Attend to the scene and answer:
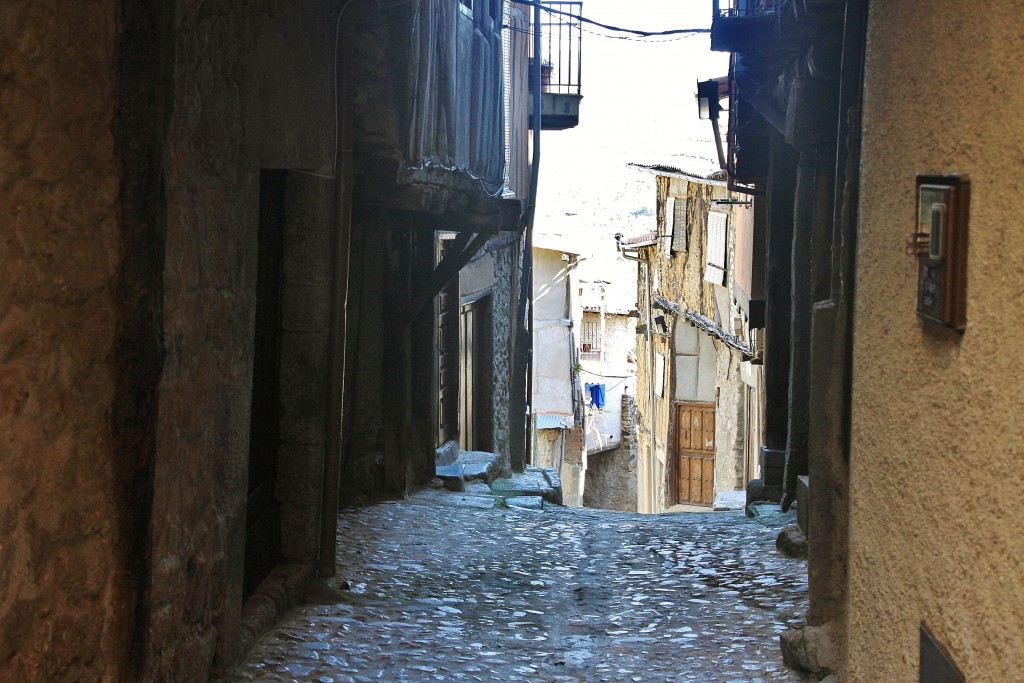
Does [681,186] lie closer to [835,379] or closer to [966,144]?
[835,379]

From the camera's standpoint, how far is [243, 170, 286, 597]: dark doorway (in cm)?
538

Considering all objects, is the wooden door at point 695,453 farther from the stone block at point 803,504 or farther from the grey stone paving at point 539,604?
the stone block at point 803,504

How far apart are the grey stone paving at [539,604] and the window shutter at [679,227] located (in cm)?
1116

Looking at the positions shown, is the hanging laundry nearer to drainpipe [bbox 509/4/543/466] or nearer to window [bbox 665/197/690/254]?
window [bbox 665/197/690/254]

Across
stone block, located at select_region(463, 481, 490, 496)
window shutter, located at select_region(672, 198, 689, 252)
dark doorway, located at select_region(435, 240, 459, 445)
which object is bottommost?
stone block, located at select_region(463, 481, 490, 496)

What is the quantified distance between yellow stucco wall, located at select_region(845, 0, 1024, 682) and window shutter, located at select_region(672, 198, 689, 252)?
1620cm

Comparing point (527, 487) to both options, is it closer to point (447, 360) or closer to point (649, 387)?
point (447, 360)

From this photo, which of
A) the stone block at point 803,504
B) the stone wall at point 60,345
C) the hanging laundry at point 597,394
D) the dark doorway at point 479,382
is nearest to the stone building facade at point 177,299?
the stone wall at point 60,345

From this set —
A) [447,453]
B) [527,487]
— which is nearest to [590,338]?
[527,487]

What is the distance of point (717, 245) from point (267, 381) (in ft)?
35.0

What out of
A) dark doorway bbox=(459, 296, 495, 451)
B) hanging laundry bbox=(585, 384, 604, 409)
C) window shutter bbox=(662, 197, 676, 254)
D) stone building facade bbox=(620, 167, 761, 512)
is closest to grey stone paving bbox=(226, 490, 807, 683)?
dark doorway bbox=(459, 296, 495, 451)

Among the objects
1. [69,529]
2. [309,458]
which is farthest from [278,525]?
[69,529]

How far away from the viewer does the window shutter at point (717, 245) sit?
14.9 metres

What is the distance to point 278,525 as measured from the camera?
18.3 feet
